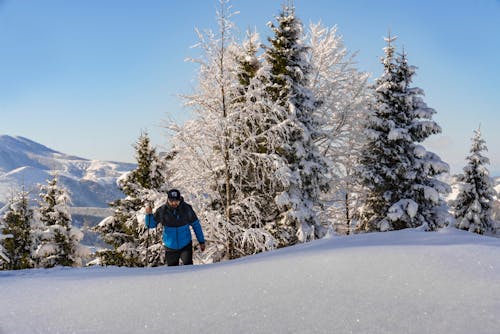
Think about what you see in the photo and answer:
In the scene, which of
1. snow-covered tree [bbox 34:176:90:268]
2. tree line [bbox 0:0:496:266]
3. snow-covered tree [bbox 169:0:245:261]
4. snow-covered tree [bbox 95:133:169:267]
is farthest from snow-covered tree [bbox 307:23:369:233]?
snow-covered tree [bbox 34:176:90:268]

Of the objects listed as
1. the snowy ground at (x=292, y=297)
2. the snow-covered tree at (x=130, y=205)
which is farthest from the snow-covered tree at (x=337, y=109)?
the snowy ground at (x=292, y=297)

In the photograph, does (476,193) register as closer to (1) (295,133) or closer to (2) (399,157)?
(2) (399,157)

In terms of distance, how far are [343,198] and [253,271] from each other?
13520 mm

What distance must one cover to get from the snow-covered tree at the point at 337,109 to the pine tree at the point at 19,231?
53.6 feet

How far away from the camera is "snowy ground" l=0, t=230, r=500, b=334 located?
2.26 metres

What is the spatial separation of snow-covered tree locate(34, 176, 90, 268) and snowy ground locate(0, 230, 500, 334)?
1667cm

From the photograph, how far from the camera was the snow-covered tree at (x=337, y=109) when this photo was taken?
15.0 metres

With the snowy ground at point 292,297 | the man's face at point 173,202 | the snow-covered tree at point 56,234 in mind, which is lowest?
the snow-covered tree at point 56,234

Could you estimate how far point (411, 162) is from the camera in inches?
625

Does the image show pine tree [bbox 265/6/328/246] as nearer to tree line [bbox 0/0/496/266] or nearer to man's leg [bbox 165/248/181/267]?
tree line [bbox 0/0/496/266]

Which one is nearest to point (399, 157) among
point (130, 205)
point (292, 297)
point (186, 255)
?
point (186, 255)

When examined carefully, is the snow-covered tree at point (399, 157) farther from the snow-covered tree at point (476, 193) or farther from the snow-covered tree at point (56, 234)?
the snow-covered tree at point (56, 234)

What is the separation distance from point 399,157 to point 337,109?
3637mm

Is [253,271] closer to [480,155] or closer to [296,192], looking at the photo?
[296,192]
